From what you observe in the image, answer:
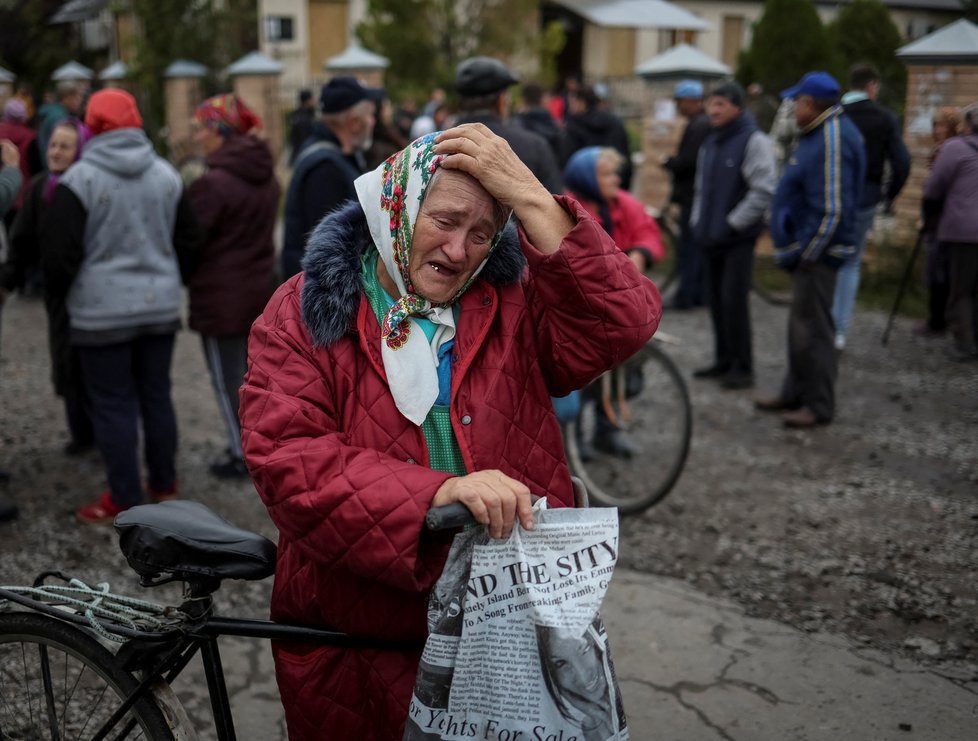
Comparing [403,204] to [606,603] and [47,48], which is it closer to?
[606,603]

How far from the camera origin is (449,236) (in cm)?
200

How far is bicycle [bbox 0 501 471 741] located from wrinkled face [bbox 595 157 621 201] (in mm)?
3138

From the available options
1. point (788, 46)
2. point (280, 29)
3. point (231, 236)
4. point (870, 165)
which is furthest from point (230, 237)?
point (280, 29)

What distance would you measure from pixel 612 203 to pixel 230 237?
1.94 metres

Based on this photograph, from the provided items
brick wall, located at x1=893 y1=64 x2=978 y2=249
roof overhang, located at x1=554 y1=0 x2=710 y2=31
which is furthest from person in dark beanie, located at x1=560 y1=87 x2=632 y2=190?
roof overhang, located at x1=554 y1=0 x2=710 y2=31

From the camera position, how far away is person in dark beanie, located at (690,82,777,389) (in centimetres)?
686

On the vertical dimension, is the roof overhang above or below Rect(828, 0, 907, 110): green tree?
above

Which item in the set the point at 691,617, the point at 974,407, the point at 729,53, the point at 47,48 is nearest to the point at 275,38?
the point at 47,48

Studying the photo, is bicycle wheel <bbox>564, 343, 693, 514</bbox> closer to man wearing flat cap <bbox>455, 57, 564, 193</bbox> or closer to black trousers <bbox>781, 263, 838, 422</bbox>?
man wearing flat cap <bbox>455, 57, 564, 193</bbox>

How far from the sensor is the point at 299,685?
2.17 m

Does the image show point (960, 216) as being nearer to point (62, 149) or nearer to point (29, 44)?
point (62, 149)

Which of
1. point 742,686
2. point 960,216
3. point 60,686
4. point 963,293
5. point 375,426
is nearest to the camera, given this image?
point 375,426

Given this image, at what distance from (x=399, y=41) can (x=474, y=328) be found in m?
21.8

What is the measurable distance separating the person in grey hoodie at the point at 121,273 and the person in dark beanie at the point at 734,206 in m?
3.69
